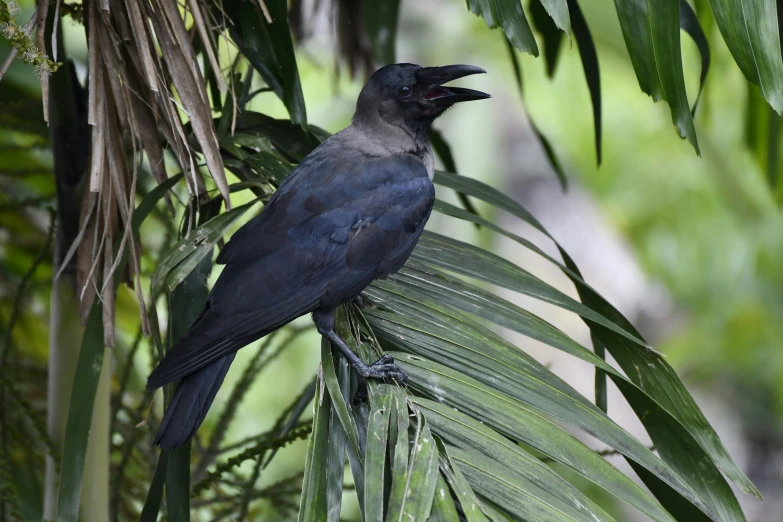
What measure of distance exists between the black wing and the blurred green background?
13.4 feet

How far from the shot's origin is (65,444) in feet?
5.38

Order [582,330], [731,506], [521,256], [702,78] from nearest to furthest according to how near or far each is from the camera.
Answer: [731,506] < [702,78] < [582,330] < [521,256]

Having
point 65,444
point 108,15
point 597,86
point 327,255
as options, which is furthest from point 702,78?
point 65,444

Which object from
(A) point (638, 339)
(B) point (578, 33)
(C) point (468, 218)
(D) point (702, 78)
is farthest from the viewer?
(B) point (578, 33)

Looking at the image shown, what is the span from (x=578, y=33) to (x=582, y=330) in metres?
4.82

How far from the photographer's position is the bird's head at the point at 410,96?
2.44 metres

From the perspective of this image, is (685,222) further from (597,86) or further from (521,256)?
(597,86)

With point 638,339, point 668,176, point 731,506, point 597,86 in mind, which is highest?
point 668,176

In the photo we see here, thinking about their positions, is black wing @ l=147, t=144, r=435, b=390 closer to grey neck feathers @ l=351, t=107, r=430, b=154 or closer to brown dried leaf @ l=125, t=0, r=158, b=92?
grey neck feathers @ l=351, t=107, r=430, b=154

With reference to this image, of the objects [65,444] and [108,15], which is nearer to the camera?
[65,444]

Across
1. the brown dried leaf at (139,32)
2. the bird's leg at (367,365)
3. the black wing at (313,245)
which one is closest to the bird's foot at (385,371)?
the bird's leg at (367,365)

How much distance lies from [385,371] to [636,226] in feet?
20.4

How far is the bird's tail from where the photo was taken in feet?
5.37

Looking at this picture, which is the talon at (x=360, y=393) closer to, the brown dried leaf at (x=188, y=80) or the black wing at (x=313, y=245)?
the black wing at (x=313, y=245)
